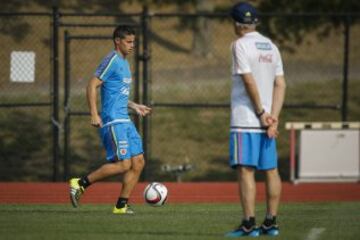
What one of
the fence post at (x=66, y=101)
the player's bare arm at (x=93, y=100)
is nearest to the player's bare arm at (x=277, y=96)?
the player's bare arm at (x=93, y=100)

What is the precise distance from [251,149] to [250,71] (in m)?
0.70

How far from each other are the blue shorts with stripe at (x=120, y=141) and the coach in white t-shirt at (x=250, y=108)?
272 cm

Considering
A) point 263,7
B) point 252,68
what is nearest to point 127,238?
point 252,68

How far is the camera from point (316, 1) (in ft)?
73.1

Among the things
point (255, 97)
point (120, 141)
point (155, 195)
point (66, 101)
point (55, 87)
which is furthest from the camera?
point (55, 87)

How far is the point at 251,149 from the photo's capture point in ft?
31.8

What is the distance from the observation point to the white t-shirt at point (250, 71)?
9656 mm

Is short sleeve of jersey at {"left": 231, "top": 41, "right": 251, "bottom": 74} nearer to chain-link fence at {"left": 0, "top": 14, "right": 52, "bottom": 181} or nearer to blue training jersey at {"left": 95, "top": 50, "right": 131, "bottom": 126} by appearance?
blue training jersey at {"left": 95, "top": 50, "right": 131, "bottom": 126}

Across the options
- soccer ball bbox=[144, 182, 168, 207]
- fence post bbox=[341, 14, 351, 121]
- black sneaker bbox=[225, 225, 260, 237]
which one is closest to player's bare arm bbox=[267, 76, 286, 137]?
black sneaker bbox=[225, 225, 260, 237]

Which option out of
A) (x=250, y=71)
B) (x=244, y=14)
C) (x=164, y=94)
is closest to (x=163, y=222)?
(x=250, y=71)

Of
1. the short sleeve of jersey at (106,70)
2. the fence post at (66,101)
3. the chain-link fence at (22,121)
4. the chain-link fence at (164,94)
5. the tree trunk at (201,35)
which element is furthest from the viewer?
the tree trunk at (201,35)

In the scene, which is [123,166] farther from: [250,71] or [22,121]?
[22,121]

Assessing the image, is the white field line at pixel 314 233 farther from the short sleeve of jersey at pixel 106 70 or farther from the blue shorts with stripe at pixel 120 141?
Result: the short sleeve of jersey at pixel 106 70

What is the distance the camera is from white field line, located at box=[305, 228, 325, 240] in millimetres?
9946
